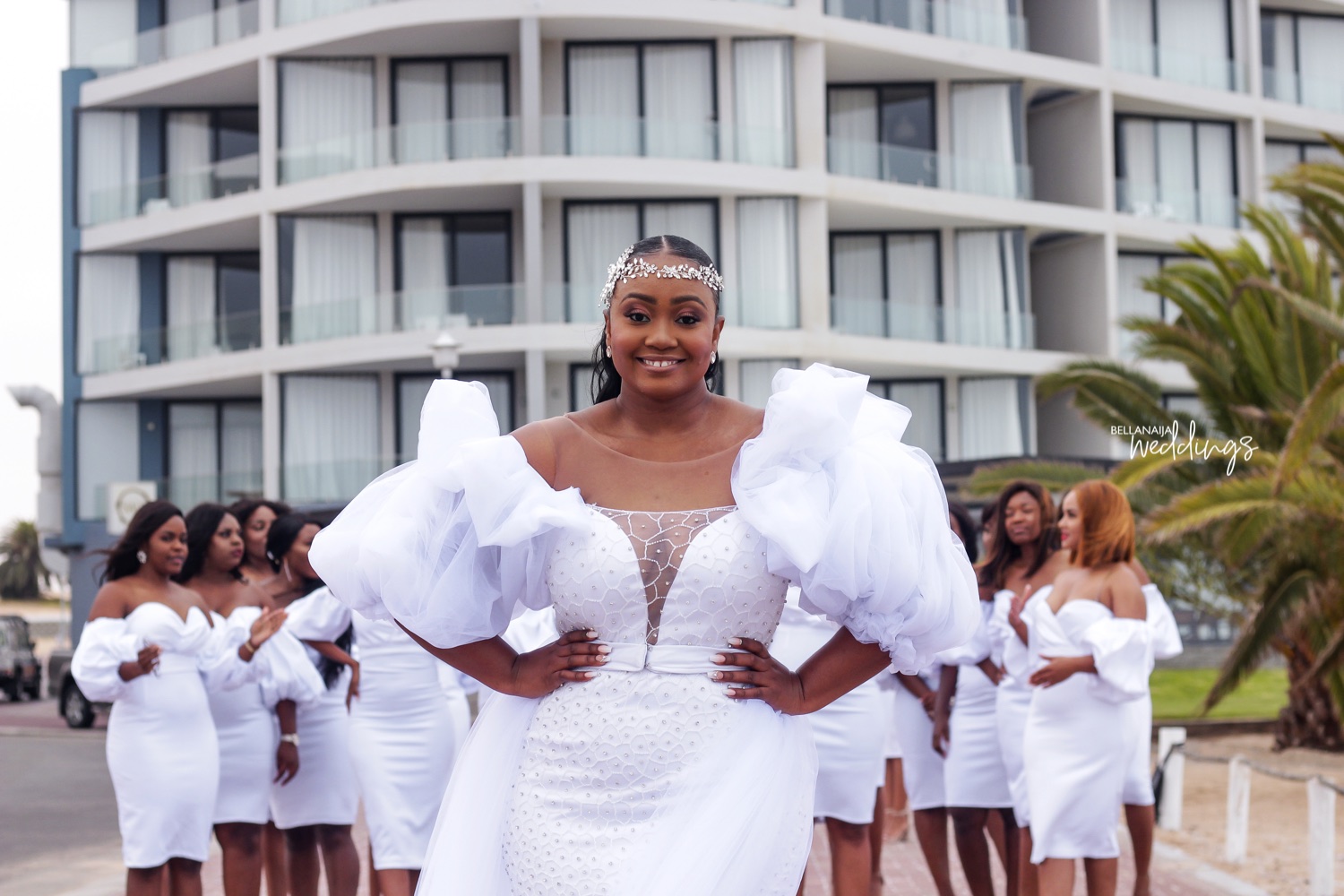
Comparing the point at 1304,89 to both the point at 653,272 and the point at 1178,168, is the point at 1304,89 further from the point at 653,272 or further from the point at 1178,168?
the point at 653,272

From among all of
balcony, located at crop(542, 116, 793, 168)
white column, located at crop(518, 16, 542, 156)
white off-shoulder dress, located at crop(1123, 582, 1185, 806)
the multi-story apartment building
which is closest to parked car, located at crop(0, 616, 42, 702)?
the multi-story apartment building

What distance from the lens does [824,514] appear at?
3.93m

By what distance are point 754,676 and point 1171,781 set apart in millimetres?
10621

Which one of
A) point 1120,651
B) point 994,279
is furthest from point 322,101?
point 1120,651

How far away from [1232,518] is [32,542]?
98956 mm

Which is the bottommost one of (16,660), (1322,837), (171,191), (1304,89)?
(16,660)

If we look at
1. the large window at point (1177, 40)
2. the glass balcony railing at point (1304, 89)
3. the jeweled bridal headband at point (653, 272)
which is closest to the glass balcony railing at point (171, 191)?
the large window at point (1177, 40)

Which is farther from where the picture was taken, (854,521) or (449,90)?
(449,90)

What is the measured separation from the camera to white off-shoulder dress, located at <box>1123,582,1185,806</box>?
859cm

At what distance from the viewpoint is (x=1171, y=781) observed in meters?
13.6

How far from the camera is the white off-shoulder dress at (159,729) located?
782 centimetres

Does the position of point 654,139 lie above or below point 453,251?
above

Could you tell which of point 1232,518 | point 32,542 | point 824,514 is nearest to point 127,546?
point 824,514

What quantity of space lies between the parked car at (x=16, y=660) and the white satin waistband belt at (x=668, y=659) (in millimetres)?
35288
